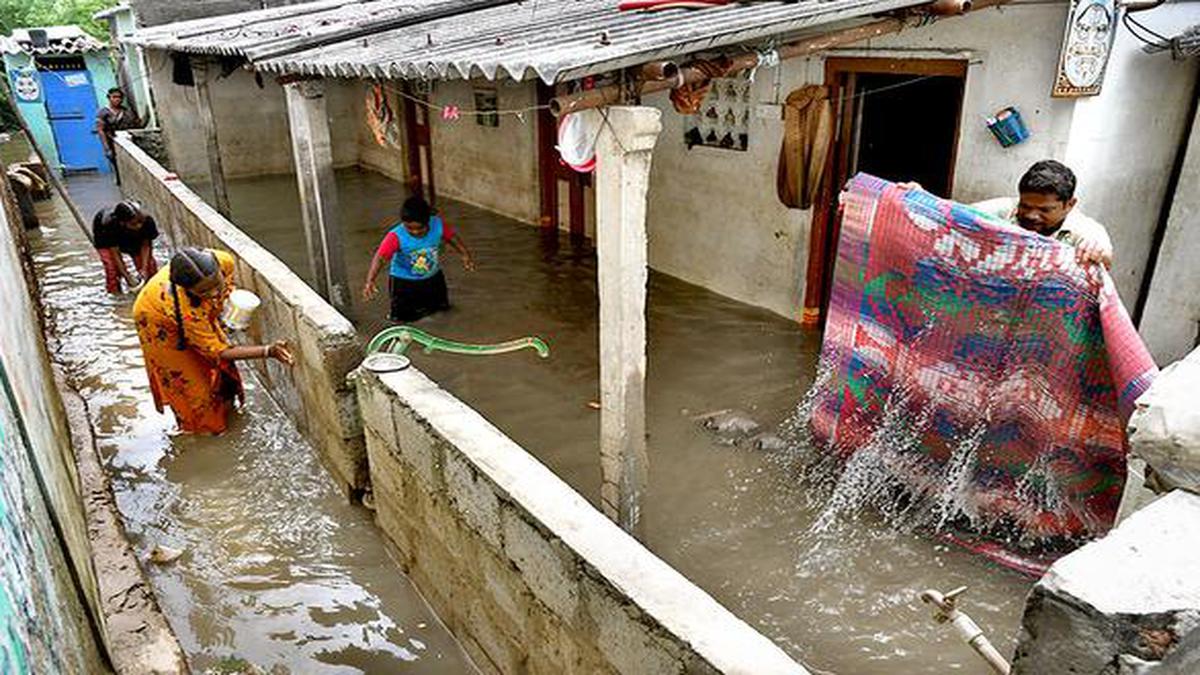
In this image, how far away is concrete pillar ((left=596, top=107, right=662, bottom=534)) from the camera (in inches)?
149

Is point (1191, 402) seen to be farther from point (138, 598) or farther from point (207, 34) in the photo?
point (207, 34)

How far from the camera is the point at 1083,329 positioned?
3.88 metres

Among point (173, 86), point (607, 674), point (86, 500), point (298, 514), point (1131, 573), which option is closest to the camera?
point (1131, 573)

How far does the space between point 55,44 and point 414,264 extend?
643 inches

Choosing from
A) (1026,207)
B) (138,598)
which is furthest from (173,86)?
(1026,207)

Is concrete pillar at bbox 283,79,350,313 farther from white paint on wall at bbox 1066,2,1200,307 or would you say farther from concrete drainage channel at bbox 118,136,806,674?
white paint on wall at bbox 1066,2,1200,307

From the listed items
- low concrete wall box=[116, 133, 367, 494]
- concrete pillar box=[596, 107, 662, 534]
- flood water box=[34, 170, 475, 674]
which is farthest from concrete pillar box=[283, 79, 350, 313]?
concrete pillar box=[596, 107, 662, 534]

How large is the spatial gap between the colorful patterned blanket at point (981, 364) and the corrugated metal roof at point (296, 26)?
5347 mm

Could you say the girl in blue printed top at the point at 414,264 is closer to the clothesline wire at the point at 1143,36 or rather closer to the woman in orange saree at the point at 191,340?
the woman in orange saree at the point at 191,340

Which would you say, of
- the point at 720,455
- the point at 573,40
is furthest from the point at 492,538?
the point at 573,40

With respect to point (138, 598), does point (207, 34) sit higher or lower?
higher

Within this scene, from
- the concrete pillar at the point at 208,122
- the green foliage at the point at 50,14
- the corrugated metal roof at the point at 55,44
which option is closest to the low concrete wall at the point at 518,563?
the concrete pillar at the point at 208,122

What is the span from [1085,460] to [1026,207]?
135 cm

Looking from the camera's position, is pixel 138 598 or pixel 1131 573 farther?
pixel 138 598
